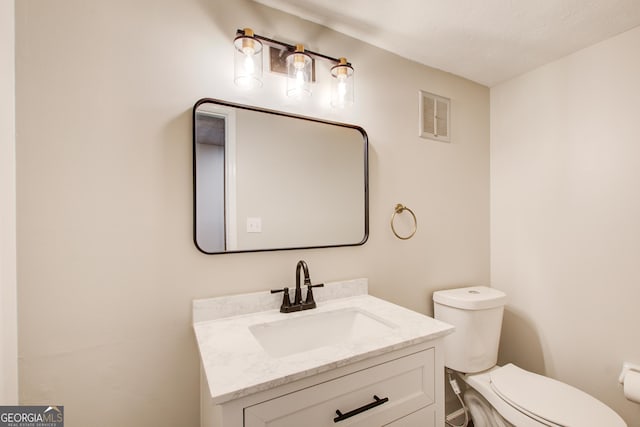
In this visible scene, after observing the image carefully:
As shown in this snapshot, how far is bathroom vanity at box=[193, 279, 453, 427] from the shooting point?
0.74 metres

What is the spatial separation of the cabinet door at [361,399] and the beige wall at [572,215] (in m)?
1.19

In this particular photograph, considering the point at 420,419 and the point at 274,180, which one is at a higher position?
the point at 274,180

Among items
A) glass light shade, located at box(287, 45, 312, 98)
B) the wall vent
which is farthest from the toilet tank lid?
glass light shade, located at box(287, 45, 312, 98)

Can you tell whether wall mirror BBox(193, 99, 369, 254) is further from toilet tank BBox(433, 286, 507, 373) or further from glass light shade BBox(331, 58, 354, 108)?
toilet tank BBox(433, 286, 507, 373)

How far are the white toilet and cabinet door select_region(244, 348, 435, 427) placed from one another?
565mm

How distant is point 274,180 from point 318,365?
781 millimetres

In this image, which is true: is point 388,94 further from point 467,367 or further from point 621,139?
point 467,367

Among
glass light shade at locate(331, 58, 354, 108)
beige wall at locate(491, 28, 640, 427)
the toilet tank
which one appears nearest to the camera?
glass light shade at locate(331, 58, 354, 108)

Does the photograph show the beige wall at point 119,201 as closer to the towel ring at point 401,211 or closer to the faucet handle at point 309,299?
the faucet handle at point 309,299

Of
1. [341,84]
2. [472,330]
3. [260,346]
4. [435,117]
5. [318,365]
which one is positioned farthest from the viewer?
[435,117]

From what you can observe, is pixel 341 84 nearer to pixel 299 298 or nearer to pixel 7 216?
pixel 299 298

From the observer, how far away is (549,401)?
1248 mm

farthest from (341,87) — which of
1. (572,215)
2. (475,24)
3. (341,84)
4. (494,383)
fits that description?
(494,383)

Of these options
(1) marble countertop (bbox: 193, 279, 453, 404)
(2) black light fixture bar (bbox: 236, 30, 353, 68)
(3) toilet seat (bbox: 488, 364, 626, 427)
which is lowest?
(3) toilet seat (bbox: 488, 364, 626, 427)
